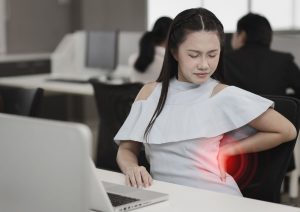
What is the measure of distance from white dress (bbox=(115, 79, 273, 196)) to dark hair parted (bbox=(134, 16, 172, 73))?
6.81 feet

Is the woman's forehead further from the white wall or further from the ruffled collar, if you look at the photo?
the white wall

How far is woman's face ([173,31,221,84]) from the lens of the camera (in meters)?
1.83

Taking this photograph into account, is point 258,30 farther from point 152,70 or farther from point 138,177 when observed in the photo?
point 138,177

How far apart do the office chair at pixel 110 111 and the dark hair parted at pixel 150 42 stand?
31.6 inches

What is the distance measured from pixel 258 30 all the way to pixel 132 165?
1901mm

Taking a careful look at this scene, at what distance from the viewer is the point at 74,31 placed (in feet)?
22.7

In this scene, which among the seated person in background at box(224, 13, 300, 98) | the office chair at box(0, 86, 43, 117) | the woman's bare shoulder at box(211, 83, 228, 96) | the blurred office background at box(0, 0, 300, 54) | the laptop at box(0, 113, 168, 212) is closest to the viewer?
the laptop at box(0, 113, 168, 212)

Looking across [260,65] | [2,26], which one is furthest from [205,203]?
[2,26]

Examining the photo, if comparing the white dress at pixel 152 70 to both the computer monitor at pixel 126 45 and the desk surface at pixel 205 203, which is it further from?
the desk surface at pixel 205 203

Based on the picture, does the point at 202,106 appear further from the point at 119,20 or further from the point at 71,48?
the point at 119,20

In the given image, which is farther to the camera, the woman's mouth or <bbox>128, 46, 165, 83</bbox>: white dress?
<bbox>128, 46, 165, 83</bbox>: white dress

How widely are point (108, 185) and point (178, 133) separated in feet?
0.89

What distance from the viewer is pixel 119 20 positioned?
7.19 m

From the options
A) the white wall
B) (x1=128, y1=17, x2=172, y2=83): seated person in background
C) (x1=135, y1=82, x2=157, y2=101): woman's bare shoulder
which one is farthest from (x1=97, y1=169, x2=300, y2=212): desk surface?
the white wall
